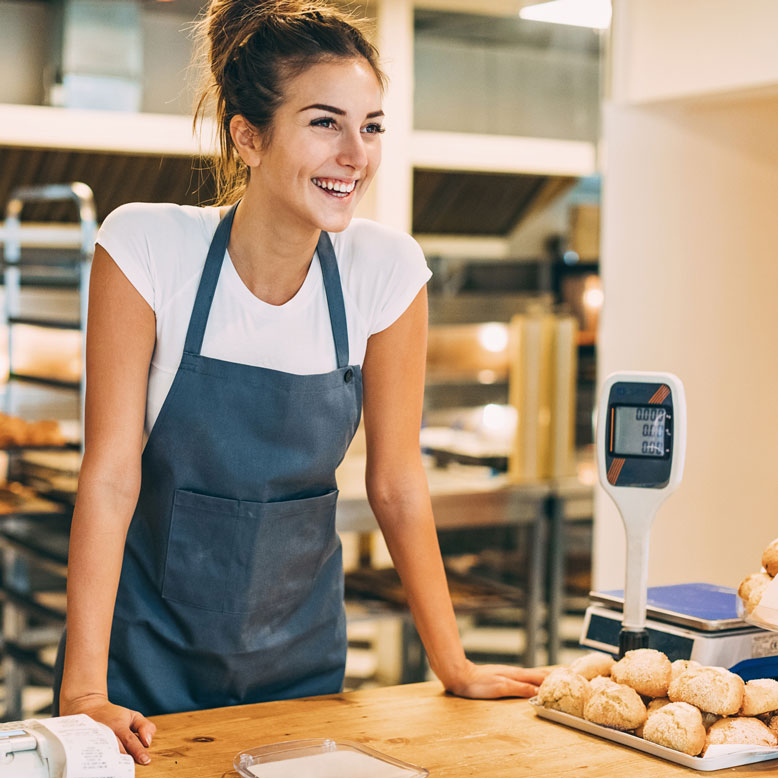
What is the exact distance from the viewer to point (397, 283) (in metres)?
1.70

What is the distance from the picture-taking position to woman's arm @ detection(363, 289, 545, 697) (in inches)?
66.7

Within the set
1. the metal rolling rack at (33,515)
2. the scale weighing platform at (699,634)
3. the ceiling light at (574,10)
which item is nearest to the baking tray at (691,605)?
the scale weighing platform at (699,634)

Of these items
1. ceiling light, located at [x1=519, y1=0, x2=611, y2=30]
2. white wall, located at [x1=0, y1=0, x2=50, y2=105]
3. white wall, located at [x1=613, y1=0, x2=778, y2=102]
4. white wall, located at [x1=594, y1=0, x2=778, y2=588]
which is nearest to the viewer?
white wall, located at [x1=613, y1=0, x2=778, y2=102]

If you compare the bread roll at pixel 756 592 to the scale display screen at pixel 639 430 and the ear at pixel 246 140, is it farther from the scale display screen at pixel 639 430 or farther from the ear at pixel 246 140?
the ear at pixel 246 140

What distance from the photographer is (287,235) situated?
163 centimetres

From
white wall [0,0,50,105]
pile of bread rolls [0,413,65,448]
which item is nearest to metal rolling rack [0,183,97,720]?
pile of bread rolls [0,413,65,448]

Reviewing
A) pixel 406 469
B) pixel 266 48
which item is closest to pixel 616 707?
pixel 406 469

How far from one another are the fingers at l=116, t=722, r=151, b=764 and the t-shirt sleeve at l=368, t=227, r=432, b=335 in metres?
0.67

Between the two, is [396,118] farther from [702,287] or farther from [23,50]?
[702,287]

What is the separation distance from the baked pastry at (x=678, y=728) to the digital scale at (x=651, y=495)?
0.16 m

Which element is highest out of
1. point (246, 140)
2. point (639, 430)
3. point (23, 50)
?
point (23, 50)

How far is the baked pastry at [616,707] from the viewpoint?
1373mm

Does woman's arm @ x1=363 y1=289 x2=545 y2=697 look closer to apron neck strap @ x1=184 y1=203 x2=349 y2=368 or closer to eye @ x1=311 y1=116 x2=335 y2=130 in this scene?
apron neck strap @ x1=184 y1=203 x2=349 y2=368

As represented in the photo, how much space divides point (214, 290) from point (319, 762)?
2.21ft
